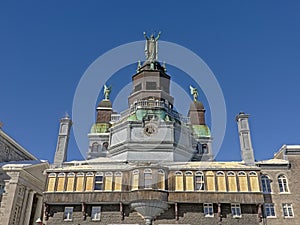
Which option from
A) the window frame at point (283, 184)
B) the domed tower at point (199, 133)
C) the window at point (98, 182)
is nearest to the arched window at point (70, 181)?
the window at point (98, 182)

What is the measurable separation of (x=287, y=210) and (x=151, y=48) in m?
41.3

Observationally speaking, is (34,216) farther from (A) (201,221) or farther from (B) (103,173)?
(A) (201,221)

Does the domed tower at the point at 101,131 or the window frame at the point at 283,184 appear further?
the domed tower at the point at 101,131

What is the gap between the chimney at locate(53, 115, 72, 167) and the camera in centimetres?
4278

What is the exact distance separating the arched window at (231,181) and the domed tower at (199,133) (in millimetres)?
16782

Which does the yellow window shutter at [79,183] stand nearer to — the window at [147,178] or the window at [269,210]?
the window at [147,178]

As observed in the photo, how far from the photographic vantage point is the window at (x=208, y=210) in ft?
121

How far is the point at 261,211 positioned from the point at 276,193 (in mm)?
3432

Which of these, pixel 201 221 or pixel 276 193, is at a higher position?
pixel 276 193

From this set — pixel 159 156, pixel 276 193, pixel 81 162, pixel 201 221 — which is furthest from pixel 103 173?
pixel 276 193

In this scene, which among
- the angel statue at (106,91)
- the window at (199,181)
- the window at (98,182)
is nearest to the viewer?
the window at (199,181)

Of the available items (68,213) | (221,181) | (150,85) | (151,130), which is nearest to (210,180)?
(221,181)

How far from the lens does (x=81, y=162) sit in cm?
4478

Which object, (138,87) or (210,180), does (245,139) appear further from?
(138,87)
